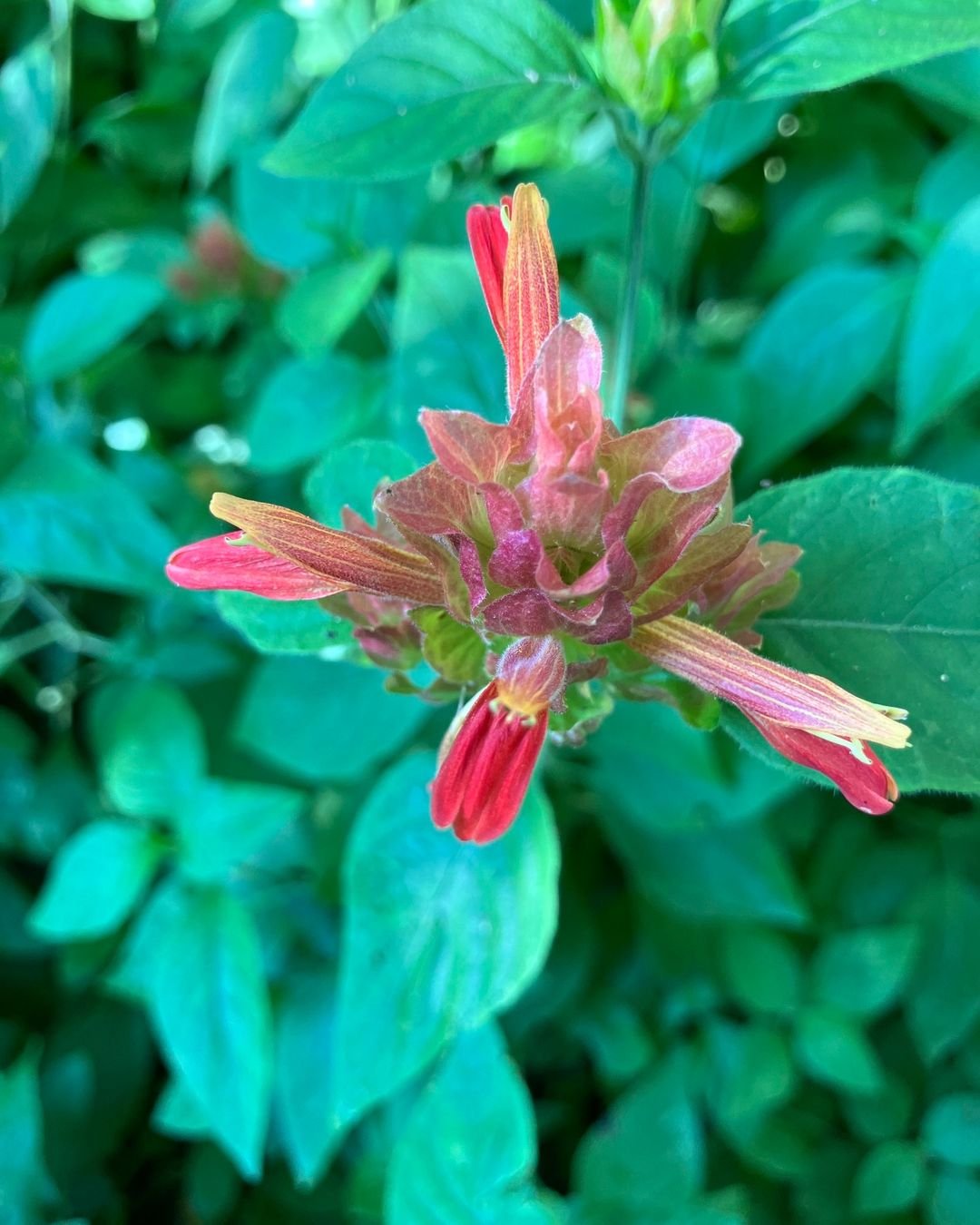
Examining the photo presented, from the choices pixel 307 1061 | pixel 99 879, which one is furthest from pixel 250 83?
pixel 307 1061

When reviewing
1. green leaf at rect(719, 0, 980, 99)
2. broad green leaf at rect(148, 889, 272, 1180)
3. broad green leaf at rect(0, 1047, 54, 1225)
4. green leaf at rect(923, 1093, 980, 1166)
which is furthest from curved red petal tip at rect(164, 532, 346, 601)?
Result: green leaf at rect(923, 1093, 980, 1166)

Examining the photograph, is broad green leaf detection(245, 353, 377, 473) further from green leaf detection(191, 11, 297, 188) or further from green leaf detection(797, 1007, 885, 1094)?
green leaf detection(797, 1007, 885, 1094)

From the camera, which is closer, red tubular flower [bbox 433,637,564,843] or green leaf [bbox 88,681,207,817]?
red tubular flower [bbox 433,637,564,843]

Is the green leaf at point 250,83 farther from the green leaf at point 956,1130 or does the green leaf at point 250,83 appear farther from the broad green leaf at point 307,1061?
the green leaf at point 956,1130

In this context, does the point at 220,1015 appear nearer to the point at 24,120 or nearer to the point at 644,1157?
the point at 644,1157

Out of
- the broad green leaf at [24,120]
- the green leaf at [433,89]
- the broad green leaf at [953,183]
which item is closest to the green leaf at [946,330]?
the broad green leaf at [953,183]

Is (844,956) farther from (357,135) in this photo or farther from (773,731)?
(357,135)
